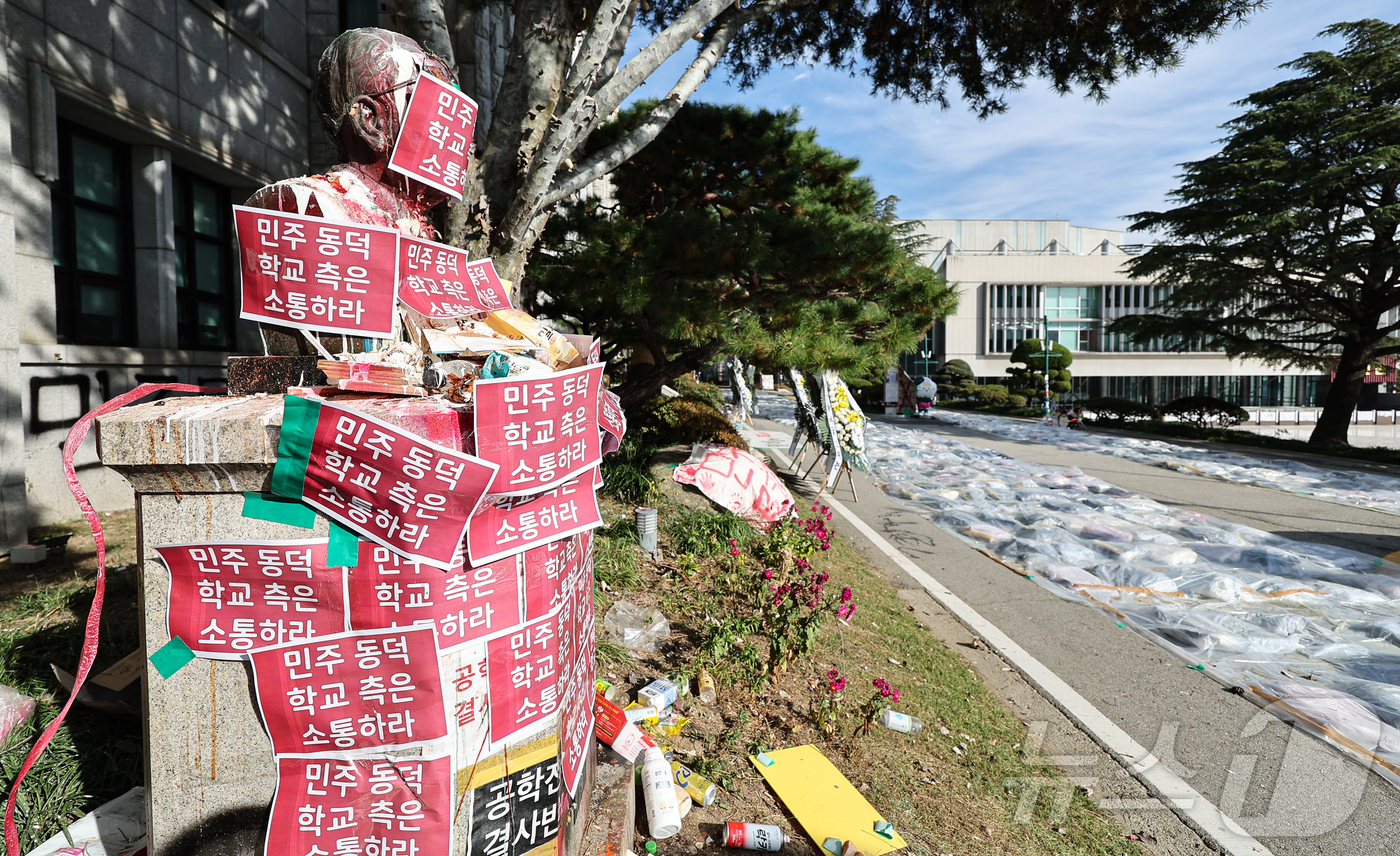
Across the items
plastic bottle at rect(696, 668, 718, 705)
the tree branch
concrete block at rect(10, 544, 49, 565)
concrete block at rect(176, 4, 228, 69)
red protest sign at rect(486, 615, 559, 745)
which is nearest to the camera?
red protest sign at rect(486, 615, 559, 745)

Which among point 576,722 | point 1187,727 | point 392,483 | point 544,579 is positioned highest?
point 392,483

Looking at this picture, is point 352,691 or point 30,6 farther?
point 30,6

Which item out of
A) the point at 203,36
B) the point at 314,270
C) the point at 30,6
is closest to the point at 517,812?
the point at 314,270

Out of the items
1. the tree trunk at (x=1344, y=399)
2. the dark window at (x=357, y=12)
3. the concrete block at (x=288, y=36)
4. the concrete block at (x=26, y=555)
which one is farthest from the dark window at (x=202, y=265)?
the tree trunk at (x=1344, y=399)

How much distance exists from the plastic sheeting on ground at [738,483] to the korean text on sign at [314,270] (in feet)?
17.8

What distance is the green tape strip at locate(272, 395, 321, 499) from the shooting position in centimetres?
167

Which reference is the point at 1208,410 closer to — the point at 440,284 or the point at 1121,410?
the point at 1121,410

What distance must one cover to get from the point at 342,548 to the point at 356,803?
0.69 m

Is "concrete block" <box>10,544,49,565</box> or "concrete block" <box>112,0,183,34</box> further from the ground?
"concrete block" <box>112,0,183,34</box>

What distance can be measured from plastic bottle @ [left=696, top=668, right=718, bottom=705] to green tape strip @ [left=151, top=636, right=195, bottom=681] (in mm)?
2604

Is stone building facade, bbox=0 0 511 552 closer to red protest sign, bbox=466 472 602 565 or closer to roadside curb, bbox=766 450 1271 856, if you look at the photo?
red protest sign, bbox=466 472 602 565

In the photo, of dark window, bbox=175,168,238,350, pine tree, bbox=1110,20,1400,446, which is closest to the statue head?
dark window, bbox=175,168,238,350

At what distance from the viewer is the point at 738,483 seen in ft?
24.6

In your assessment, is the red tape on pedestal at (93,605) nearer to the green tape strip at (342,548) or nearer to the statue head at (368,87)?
the green tape strip at (342,548)
